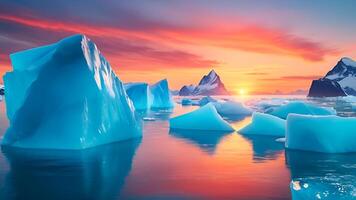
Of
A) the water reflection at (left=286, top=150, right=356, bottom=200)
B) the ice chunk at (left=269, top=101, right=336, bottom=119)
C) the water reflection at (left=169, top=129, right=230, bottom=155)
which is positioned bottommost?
the water reflection at (left=169, top=129, right=230, bottom=155)

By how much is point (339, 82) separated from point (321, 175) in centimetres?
13912

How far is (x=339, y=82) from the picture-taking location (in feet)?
443

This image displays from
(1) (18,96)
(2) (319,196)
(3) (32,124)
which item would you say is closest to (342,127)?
(2) (319,196)

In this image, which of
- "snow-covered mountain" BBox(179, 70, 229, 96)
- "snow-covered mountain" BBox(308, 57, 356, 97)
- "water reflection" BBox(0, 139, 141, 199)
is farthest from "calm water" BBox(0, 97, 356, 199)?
"snow-covered mountain" BBox(179, 70, 229, 96)

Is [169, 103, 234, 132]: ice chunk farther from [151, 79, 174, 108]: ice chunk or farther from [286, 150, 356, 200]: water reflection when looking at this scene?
[151, 79, 174, 108]: ice chunk

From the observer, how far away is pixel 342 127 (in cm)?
1084

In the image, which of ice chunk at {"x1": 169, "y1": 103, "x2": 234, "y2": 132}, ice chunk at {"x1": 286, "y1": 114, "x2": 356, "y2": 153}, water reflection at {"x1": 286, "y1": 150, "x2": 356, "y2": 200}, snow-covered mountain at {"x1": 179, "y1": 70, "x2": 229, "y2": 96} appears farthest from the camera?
snow-covered mountain at {"x1": 179, "y1": 70, "x2": 229, "y2": 96}

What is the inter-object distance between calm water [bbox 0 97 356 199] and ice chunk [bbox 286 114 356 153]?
1.69ft

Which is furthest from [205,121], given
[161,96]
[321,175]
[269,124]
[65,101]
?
[161,96]

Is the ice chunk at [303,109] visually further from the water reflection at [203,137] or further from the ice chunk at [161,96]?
the ice chunk at [161,96]

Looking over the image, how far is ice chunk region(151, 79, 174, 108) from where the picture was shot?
155 ft

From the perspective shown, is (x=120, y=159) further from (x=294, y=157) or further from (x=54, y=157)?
(x=294, y=157)

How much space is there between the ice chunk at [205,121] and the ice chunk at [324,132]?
19.9ft

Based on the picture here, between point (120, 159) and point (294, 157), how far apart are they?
495cm
